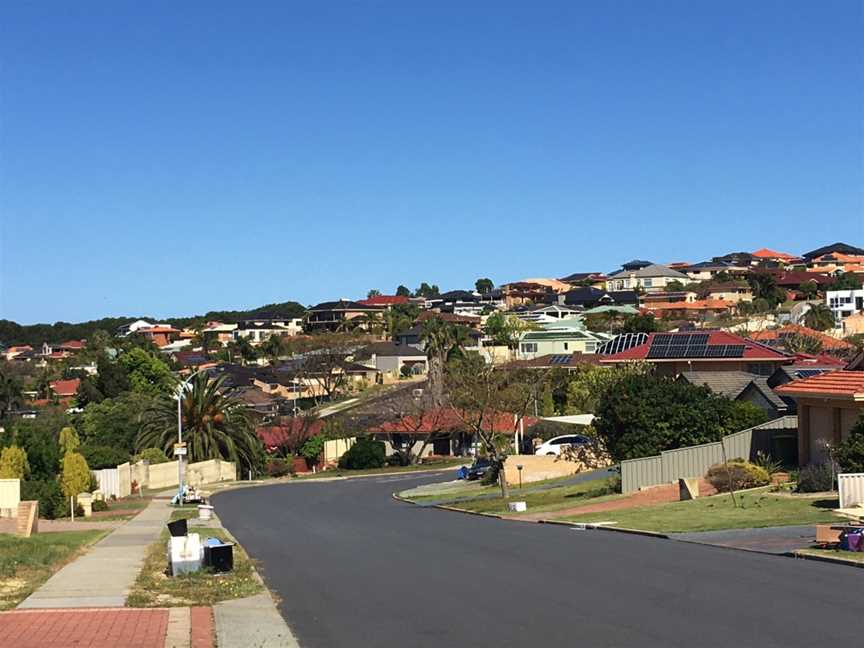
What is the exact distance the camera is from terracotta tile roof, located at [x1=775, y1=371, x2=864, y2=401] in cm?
3181

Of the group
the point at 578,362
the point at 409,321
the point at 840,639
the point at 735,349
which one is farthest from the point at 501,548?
the point at 409,321

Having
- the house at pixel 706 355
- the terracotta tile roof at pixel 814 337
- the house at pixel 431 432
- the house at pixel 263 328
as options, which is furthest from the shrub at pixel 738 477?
the house at pixel 263 328

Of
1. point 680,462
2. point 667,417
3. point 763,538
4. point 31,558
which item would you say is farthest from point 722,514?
point 31,558

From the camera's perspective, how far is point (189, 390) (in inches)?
2771

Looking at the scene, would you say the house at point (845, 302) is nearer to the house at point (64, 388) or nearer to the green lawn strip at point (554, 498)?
the house at point (64, 388)

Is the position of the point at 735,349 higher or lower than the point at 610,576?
higher

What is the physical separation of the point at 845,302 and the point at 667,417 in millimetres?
108585

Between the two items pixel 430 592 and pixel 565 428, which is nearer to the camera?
pixel 430 592

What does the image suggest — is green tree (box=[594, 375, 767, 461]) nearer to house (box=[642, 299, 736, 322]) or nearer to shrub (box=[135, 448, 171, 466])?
shrub (box=[135, 448, 171, 466])

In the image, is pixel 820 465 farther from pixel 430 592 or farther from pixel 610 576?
pixel 430 592

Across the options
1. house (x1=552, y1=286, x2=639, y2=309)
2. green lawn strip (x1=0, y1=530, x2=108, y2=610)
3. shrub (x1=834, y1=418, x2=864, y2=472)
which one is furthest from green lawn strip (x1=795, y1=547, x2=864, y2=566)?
house (x1=552, y1=286, x2=639, y2=309)

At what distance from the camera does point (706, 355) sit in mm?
68688

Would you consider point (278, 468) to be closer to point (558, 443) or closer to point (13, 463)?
point (558, 443)

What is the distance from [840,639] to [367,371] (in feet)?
361
